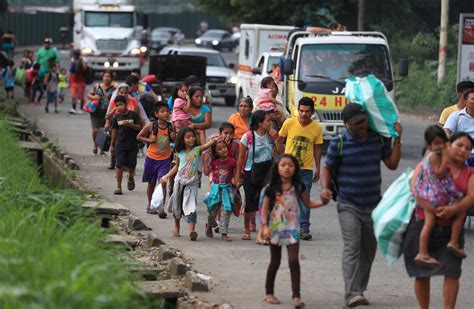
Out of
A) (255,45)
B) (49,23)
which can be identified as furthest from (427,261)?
(49,23)

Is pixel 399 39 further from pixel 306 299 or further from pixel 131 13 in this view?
pixel 306 299

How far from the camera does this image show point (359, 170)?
10.4 m

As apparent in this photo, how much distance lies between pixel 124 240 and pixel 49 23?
82739 mm

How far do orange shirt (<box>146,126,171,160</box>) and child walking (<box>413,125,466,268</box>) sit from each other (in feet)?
22.5

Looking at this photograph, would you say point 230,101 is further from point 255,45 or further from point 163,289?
point 163,289

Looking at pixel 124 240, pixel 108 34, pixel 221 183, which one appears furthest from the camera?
pixel 108 34

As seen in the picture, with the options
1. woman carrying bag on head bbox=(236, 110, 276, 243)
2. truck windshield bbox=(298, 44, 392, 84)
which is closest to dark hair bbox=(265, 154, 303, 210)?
woman carrying bag on head bbox=(236, 110, 276, 243)

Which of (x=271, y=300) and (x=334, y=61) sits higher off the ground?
(x=334, y=61)

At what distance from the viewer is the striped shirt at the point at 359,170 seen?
34.2ft

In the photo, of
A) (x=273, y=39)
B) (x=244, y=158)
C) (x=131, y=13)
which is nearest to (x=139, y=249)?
(x=244, y=158)

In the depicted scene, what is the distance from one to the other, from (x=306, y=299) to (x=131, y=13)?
41.0 meters

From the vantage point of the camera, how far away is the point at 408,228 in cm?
980

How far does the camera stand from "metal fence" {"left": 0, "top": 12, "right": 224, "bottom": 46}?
82938 millimetres

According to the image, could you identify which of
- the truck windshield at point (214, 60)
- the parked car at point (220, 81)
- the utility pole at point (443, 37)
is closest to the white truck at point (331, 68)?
the utility pole at point (443, 37)
